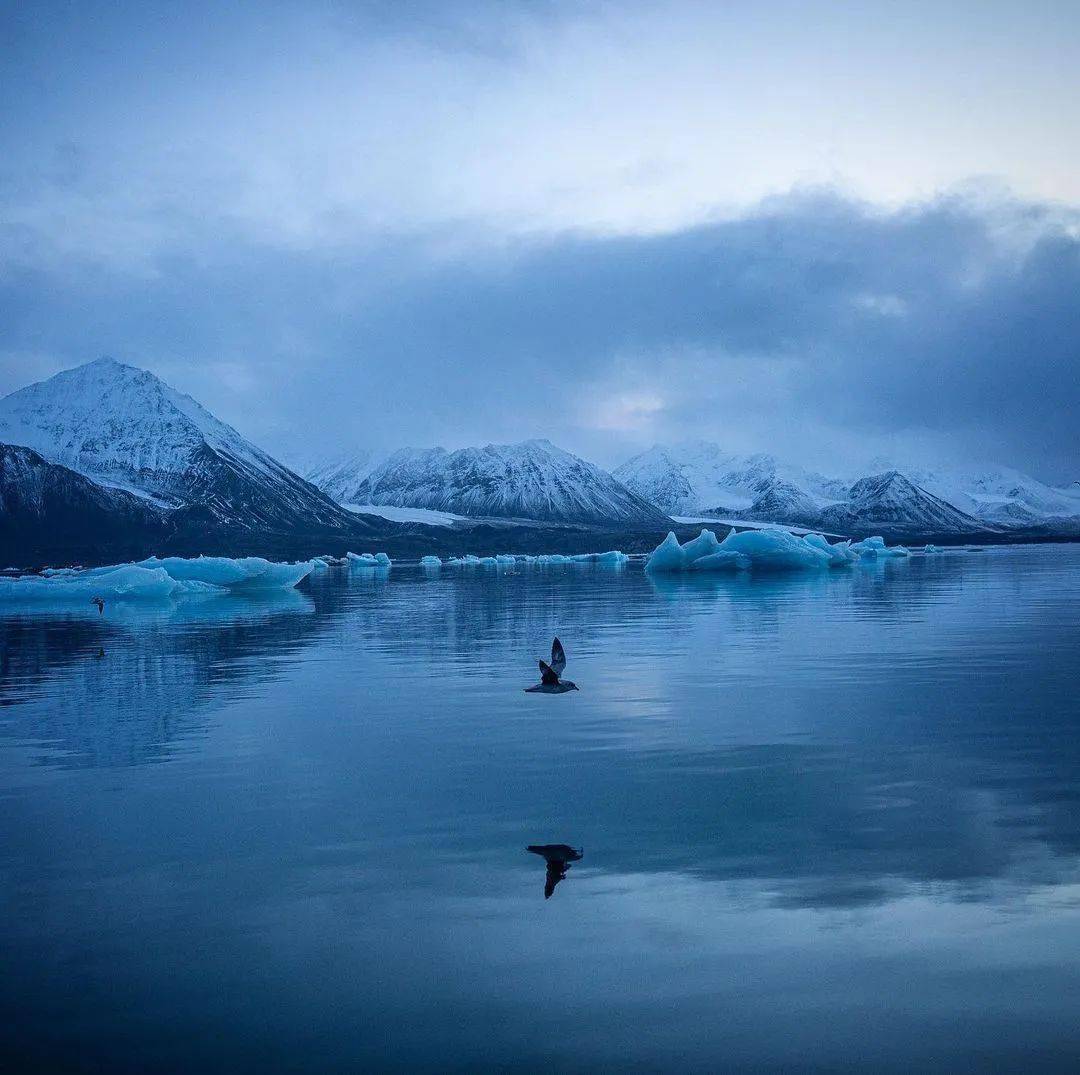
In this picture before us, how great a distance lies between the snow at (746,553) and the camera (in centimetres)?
7431

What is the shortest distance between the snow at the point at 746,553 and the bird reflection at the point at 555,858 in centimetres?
6369

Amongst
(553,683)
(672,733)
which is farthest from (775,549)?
(672,733)

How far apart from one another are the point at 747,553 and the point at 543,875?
68.4 metres

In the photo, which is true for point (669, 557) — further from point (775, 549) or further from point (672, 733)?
point (672, 733)

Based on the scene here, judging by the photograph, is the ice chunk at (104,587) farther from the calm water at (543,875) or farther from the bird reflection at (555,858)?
the bird reflection at (555,858)

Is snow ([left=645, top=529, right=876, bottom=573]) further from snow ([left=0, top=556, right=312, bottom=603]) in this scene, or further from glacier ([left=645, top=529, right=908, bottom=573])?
snow ([left=0, top=556, right=312, bottom=603])

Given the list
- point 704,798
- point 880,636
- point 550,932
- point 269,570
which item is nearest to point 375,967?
point 550,932

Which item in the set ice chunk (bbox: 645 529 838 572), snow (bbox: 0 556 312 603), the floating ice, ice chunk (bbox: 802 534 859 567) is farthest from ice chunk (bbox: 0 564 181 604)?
the floating ice

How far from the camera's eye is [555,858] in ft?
30.2

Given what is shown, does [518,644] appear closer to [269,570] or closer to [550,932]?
[550,932]

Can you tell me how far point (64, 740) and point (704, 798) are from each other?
9425 mm

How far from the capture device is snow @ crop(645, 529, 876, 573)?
7431cm

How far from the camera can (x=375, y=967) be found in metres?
7.03

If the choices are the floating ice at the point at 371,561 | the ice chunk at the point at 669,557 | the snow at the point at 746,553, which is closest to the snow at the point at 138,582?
the ice chunk at the point at 669,557
